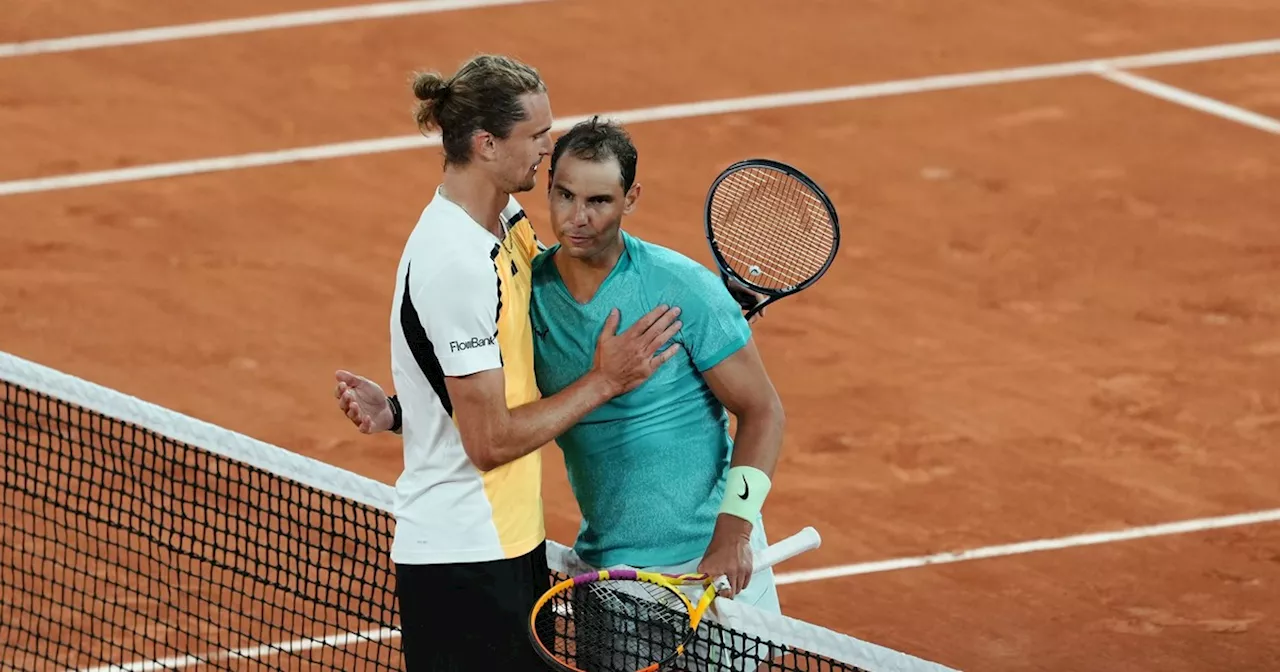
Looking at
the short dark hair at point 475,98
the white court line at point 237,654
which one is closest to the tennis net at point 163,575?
the white court line at point 237,654

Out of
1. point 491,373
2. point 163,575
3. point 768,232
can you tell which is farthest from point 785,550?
point 163,575

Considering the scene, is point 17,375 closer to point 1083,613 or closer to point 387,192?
point 1083,613

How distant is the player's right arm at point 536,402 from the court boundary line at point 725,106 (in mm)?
8201

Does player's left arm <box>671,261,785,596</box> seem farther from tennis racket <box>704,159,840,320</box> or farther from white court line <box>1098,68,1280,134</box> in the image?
white court line <box>1098,68,1280,134</box>

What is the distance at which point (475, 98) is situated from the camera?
523cm

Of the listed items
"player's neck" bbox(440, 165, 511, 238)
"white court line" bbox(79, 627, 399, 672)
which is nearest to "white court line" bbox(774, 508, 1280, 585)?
"white court line" bbox(79, 627, 399, 672)

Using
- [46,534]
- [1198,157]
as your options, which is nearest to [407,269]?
[46,534]

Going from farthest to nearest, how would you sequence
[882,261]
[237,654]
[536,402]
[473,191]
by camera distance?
[882,261], [237,654], [473,191], [536,402]

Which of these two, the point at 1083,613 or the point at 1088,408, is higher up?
the point at 1088,408

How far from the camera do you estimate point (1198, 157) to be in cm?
1367

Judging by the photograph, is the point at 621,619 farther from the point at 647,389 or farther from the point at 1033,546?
the point at 1033,546

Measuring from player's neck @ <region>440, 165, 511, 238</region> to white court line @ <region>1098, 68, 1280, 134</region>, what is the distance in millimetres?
9934

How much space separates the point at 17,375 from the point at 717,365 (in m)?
2.87

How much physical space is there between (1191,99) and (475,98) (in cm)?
1040
